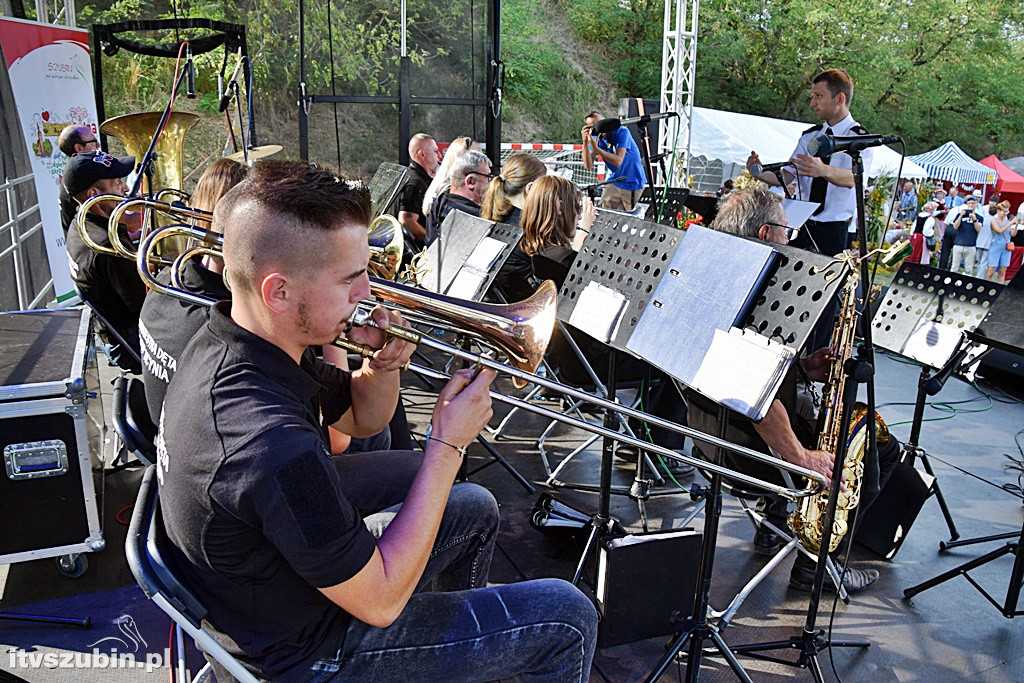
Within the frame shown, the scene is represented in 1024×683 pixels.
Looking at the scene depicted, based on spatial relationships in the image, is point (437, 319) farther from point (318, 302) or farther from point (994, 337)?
point (994, 337)

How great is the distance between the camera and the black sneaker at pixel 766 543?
3104 millimetres

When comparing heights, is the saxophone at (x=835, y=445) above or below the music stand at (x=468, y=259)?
below

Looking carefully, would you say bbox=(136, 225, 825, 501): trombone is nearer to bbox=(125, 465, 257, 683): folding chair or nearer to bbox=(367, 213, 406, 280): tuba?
bbox=(125, 465, 257, 683): folding chair

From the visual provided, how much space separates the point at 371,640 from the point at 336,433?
0.85 metres

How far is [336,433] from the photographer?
2186 mm

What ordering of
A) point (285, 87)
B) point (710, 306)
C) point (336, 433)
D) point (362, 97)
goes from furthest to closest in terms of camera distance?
point (285, 87)
point (362, 97)
point (336, 433)
point (710, 306)

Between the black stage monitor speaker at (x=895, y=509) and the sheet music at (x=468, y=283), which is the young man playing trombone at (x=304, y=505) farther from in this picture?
the black stage monitor speaker at (x=895, y=509)

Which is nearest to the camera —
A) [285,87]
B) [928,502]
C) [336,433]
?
[336,433]

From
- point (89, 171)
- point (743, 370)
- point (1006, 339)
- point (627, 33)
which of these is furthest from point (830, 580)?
point (627, 33)

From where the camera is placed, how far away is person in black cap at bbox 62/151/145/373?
10.6ft

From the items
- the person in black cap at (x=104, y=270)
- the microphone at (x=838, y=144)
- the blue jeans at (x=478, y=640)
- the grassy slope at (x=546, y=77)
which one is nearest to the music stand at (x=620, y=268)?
the microphone at (x=838, y=144)

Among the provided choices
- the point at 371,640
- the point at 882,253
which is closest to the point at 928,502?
the point at 882,253

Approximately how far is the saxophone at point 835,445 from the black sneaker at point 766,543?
43 centimetres

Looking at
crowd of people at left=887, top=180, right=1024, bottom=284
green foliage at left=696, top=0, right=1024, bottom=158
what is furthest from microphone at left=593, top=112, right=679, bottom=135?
green foliage at left=696, top=0, right=1024, bottom=158
